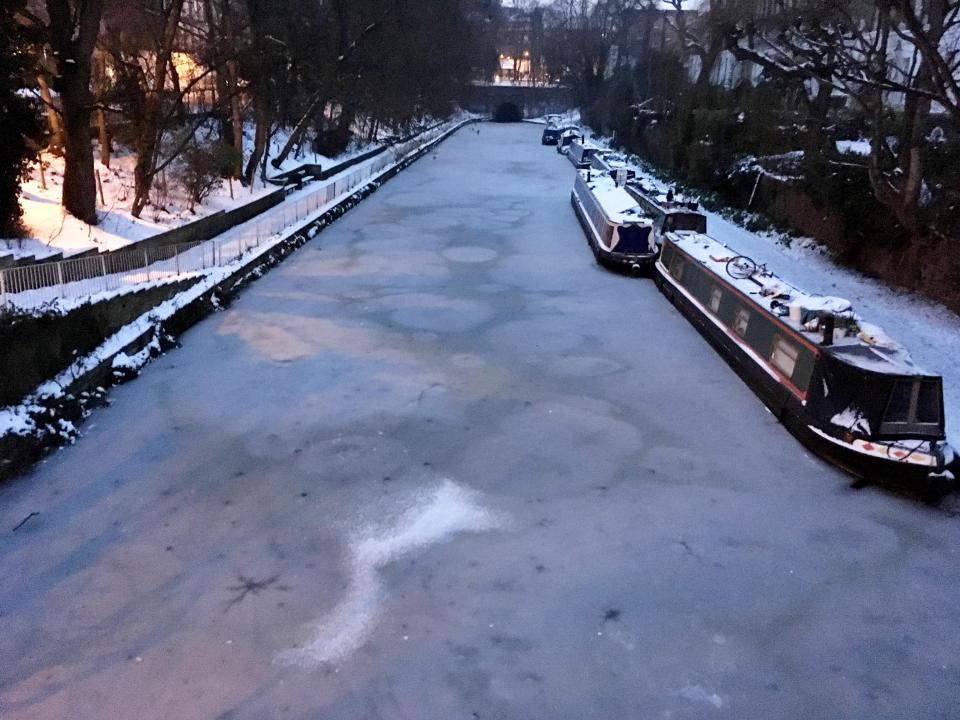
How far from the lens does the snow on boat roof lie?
17.8 m

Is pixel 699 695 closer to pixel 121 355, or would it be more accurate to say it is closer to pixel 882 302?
pixel 121 355

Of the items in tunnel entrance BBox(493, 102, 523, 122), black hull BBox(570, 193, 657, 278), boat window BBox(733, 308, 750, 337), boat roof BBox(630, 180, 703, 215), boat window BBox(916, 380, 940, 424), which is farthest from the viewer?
tunnel entrance BBox(493, 102, 523, 122)

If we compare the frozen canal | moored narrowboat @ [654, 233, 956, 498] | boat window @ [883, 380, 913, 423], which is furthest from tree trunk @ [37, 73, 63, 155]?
boat window @ [883, 380, 913, 423]

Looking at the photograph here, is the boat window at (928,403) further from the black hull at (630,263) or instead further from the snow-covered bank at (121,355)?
the black hull at (630,263)

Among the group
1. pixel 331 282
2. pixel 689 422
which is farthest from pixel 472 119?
pixel 689 422

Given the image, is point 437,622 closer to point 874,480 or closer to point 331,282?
point 874,480

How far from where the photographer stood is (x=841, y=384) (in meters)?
8.36

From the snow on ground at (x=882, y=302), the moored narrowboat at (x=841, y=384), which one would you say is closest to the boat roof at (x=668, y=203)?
the snow on ground at (x=882, y=302)

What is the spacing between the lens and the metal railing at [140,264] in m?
Result: 10.6

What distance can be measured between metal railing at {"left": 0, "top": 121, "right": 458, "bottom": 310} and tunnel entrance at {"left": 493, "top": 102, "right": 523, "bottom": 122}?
6401 cm

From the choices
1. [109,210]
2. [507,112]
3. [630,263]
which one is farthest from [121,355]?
[507,112]

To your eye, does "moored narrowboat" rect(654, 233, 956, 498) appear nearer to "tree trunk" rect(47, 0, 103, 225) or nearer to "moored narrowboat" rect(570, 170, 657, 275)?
"moored narrowboat" rect(570, 170, 657, 275)

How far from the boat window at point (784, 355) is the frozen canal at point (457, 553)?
71 cm

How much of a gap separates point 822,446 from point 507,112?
81.7 m
